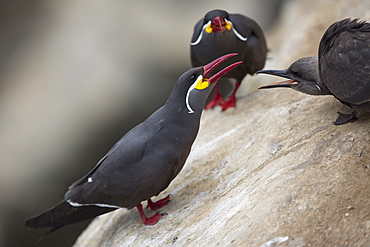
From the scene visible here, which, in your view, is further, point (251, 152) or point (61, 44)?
point (61, 44)

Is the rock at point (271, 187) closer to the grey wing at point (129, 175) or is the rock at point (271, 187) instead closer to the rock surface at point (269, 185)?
the rock surface at point (269, 185)

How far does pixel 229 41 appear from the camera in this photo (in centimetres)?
680

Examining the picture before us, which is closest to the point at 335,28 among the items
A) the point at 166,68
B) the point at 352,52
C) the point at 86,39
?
the point at 352,52

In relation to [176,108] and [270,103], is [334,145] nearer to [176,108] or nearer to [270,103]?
[176,108]

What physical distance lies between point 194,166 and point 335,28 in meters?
2.40

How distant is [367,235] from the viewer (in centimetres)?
362

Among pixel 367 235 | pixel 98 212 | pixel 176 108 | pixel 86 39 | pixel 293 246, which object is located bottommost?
pixel 367 235

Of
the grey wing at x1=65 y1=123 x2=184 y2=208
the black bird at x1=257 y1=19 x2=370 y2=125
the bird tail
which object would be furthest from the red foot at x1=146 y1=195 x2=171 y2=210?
the black bird at x1=257 y1=19 x2=370 y2=125

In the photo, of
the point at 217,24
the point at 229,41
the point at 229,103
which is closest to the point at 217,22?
the point at 217,24

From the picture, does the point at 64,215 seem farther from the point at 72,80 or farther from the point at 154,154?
the point at 72,80


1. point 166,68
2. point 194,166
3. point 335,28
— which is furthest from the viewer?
point 166,68

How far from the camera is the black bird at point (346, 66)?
449 cm

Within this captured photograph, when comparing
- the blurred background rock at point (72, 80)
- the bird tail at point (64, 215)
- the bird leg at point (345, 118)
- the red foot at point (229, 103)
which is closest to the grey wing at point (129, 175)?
the bird tail at point (64, 215)

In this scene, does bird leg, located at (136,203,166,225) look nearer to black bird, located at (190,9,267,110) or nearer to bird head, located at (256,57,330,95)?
bird head, located at (256,57,330,95)
